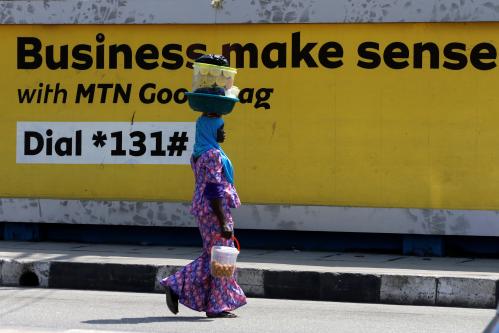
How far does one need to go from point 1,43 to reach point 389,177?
4204 mm

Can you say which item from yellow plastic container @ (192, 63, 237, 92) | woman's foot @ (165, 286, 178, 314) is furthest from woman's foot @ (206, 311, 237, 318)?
yellow plastic container @ (192, 63, 237, 92)

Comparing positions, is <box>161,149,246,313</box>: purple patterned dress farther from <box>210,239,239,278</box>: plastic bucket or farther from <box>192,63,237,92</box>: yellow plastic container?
<box>192,63,237,92</box>: yellow plastic container

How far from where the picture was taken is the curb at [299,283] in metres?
8.86

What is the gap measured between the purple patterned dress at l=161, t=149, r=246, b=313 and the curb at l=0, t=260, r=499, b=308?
4.84 feet

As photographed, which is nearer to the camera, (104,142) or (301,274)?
(301,274)

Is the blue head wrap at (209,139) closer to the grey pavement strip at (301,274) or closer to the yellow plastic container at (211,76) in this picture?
the yellow plastic container at (211,76)

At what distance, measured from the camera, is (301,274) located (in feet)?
30.0

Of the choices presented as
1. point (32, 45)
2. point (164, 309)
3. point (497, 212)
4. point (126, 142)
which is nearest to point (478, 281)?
point (497, 212)

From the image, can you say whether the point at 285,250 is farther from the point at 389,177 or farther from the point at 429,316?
the point at 429,316

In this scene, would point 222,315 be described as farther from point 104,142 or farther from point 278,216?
point 104,142

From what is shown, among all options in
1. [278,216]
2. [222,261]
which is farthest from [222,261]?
[278,216]

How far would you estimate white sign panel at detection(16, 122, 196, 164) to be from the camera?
11000 mm

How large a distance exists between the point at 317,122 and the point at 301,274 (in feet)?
6.84

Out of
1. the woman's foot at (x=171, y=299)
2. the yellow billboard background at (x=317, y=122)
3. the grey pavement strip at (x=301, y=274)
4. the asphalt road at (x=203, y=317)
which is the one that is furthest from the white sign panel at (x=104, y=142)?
the woman's foot at (x=171, y=299)
